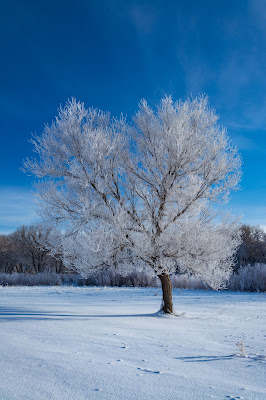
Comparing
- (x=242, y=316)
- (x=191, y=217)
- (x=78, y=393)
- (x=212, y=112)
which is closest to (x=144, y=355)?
(x=78, y=393)

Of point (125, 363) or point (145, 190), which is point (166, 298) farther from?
point (125, 363)

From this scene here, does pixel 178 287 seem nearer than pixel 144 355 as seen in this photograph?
No

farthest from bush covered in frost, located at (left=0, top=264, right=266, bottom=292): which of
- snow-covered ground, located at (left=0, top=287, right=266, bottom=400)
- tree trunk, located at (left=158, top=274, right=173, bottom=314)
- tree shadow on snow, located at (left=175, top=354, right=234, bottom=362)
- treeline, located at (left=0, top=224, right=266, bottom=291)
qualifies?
tree shadow on snow, located at (left=175, top=354, right=234, bottom=362)

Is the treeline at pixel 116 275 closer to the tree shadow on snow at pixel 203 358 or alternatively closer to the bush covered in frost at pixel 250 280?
the bush covered in frost at pixel 250 280

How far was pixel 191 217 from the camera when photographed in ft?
32.2

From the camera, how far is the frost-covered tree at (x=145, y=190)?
9344 mm

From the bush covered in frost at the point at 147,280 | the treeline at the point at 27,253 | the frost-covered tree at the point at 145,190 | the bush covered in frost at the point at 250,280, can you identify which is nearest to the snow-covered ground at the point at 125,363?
the frost-covered tree at the point at 145,190

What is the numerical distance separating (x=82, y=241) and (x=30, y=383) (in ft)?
19.6

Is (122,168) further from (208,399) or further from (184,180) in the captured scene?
(208,399)

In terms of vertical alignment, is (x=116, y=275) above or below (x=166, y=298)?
above

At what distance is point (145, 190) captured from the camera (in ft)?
32.6

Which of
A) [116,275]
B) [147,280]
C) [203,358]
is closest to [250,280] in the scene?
[147,280]

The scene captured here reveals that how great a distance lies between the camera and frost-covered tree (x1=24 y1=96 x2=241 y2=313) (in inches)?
368

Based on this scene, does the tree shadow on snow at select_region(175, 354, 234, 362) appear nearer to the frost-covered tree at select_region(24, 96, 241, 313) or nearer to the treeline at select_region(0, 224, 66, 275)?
the frost-covered tree at select_region(24, 96, 241, 313)
